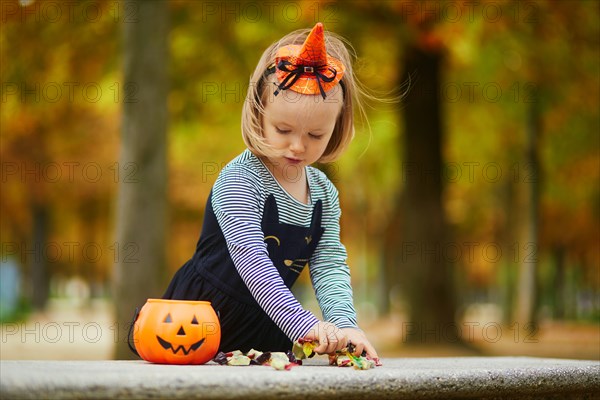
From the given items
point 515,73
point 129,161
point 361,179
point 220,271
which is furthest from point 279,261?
point 361,179

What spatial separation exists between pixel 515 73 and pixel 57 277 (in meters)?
36.6

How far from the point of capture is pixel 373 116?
642 inches

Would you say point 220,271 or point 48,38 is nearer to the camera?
point 220,271

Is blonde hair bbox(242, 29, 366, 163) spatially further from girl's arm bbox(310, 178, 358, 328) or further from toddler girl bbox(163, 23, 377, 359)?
girl's arm bbox(310, 178, 358, 328)

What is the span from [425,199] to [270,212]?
30.6 ft

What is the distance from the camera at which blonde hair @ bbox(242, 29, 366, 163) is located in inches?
132

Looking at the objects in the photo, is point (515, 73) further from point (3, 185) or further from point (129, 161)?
point (3, 185)

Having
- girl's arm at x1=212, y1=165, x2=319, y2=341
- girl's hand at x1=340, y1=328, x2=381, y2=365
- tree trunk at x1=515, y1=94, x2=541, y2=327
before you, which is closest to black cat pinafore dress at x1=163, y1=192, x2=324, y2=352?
girl's arm at x1=212, y1=165, x2=319, y2=341

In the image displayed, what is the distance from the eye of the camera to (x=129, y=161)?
25.2 feet

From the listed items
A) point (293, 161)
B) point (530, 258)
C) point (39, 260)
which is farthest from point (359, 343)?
point (39, 260)

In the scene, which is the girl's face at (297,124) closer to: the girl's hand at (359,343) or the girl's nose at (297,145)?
the girl's nose at (297,145)

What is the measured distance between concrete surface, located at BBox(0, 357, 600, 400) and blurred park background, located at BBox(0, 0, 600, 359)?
4.84 feet

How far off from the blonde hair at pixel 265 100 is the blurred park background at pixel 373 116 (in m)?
0.34
